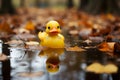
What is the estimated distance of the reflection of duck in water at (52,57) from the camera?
2809 millimetres

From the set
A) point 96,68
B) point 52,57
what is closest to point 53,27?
point 52,57

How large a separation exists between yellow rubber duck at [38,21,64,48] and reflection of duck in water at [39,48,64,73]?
0.24ft

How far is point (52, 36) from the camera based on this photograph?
11.8 ft

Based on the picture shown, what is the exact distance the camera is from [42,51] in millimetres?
3592

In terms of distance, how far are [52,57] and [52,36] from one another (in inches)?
15.6

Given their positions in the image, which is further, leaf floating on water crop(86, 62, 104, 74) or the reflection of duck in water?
the reflection of duck in water

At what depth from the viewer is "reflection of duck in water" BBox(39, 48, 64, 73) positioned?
111 inches

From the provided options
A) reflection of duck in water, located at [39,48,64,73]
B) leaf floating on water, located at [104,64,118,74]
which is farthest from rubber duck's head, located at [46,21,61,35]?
leaf floating on water, located at [104,64,118,74]

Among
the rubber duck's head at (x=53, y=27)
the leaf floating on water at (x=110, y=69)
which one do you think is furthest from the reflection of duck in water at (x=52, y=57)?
the leaf floating on water at (x=110, y=69)

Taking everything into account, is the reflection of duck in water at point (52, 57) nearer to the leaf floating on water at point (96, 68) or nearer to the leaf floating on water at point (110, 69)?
the leaf floating on water at point (96, 68)

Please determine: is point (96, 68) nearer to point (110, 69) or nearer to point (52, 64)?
point (110, 69)

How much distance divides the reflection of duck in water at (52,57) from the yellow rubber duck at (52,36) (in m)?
0.07

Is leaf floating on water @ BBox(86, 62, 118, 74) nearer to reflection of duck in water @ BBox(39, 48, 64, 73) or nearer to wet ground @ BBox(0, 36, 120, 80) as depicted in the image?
wet ground @ BBox(0, 36, 120, 80)

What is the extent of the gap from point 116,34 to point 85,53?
1833mm
